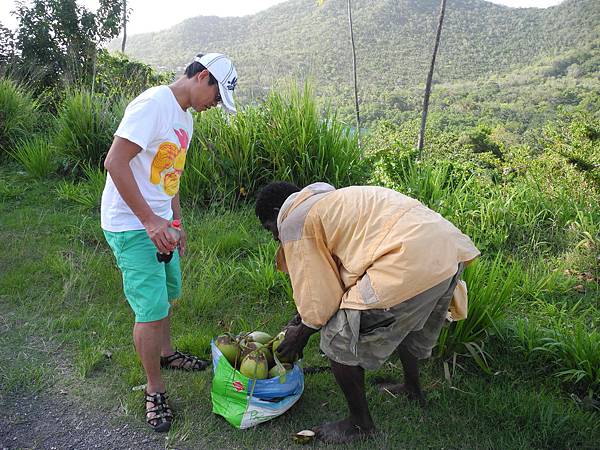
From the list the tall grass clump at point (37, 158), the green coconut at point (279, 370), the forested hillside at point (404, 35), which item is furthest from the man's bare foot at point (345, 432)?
the forested hillside at point (404, 35)

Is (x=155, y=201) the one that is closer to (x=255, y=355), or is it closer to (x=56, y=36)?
(x=255, y=355)

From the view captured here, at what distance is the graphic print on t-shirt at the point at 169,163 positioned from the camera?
8.60 feet

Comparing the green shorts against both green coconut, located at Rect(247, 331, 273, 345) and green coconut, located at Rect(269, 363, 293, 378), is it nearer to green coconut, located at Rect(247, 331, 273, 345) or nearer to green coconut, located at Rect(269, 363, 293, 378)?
green coconut, located at Rect(247, 331, 273, 345)

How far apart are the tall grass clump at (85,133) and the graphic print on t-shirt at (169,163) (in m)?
5.00

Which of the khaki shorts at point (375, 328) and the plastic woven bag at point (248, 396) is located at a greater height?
the khaki shorts at point (375, 328)

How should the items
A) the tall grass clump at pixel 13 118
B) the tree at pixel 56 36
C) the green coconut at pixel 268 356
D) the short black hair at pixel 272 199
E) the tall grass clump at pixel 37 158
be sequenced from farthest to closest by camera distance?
the tree at pixel 56 36, the tall grass clump at pixel 13 118, the tall grass clump at pixel 37 158, the green coconut at pixel 268 356, the short black hair at pixel 272 199

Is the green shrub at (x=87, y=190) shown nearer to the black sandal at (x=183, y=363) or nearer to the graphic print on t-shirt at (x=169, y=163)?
the black sandal at (x=183, y=363)

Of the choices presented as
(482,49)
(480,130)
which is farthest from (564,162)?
(482,49)

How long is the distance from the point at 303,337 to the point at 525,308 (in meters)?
2.07

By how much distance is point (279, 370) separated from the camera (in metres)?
2.72

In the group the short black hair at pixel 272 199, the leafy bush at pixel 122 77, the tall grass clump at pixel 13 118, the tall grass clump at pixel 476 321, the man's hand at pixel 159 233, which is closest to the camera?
the man's hand at pixel 159 233

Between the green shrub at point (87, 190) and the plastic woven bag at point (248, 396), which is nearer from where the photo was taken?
the plastic woven bag at point (248, 396)

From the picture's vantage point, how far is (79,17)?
14.5 metres

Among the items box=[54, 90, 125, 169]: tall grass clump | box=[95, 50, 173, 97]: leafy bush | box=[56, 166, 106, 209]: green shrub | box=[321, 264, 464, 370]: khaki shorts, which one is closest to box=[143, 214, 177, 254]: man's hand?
box=[321, 264, 464, 370]: khaki shorts
